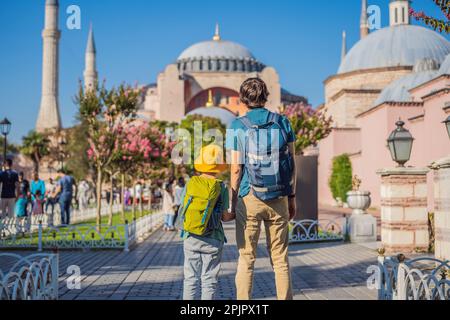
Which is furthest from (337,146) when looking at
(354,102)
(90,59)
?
(90,59)

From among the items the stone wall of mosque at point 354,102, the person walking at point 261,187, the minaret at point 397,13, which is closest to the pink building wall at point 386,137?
the stone wall of mosque at point 354,102

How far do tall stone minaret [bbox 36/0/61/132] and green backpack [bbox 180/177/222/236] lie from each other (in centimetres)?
5365

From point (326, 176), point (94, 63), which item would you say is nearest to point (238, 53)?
point (94, 63)

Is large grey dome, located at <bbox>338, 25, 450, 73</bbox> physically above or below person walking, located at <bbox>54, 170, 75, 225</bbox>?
above

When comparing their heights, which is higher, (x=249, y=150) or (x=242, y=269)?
(x=249, y=150)

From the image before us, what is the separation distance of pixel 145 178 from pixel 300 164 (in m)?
12.1

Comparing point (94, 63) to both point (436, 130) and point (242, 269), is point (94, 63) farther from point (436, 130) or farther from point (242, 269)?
point (242, 269)

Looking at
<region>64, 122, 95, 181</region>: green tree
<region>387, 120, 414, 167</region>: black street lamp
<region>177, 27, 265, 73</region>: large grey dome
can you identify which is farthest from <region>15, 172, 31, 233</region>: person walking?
<region>177, 27, 265, 73</region>: large grey dome

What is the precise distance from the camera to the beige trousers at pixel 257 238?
183 inches

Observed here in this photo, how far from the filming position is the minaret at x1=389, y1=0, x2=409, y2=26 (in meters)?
44.2

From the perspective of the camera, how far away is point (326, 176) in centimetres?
4228

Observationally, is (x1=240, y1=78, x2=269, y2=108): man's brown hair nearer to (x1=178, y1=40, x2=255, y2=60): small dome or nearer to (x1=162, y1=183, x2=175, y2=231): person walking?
(x1=162, y1=183, x2=175, y2=231): person walking

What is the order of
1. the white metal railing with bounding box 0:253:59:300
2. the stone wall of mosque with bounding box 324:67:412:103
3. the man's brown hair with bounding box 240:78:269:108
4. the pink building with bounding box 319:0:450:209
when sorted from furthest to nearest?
A: the stone wall of mosque with bounding box 324:67:412:103 → the pink building with bounding box 319:0:450:209 → the man's brown hair with bounding box 240:78:269:108 → the white metal railing with bounding box 0:253:59:300

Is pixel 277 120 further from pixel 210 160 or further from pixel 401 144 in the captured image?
pixel 401 144
